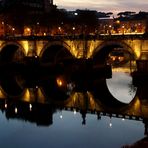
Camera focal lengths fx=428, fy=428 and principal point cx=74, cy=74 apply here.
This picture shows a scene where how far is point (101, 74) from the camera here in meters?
41.5

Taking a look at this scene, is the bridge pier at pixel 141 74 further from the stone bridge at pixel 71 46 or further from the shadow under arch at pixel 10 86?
the shadow under arch at pixel 10 86

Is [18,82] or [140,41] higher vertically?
[140,41]

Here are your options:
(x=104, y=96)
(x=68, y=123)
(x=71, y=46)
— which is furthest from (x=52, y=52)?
(x=68, y=123)

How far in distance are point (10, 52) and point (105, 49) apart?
15.8m

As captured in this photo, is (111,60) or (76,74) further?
(111,60)

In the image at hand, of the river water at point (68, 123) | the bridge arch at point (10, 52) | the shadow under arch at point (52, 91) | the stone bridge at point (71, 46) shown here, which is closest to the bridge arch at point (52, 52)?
the stone bridge at point (71, 46)

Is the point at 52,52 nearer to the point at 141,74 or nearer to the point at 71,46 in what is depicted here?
the point at 71,46

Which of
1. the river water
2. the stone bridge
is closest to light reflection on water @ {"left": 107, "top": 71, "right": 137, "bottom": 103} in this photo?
the river water

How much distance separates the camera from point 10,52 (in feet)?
174

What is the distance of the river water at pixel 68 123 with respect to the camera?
19.4m

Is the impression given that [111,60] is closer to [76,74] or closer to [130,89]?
[76,74]

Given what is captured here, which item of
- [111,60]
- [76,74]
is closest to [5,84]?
[76,74]

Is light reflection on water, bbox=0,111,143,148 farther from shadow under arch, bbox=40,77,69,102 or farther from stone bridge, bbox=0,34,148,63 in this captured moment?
stone bridge, bbox=0,34,148,63

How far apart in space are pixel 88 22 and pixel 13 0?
55.6 feet
